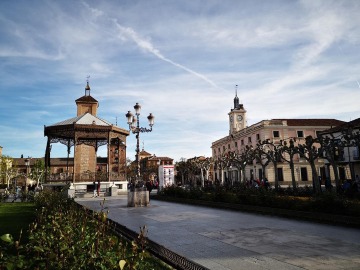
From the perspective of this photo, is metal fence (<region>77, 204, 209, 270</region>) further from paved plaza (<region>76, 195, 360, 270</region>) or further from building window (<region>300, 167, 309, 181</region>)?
building window (<region>300, 167, 309, 181</region>)

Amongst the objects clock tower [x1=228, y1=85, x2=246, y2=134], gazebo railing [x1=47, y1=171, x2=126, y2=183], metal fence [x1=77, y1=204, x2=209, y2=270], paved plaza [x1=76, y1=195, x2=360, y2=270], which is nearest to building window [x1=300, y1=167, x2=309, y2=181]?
clock tower [x1=228, y1=85, x2=246, y2=134]

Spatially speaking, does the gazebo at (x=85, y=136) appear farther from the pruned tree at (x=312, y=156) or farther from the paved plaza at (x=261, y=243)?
the paved plaza at (x=261, y=243)

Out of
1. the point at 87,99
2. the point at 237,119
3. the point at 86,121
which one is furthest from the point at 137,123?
the point at 237,119

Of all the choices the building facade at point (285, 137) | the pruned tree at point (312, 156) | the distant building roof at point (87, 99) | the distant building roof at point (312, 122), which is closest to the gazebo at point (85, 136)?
the pruned tree at point (312, 156)

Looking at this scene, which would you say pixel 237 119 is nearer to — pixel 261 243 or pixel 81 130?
pixel 81 130

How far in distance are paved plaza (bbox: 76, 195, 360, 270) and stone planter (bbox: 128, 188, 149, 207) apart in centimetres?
644

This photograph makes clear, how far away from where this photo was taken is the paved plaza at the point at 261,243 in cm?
494

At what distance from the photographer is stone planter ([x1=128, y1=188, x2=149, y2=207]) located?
1589 cm

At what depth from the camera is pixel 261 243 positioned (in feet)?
21.0

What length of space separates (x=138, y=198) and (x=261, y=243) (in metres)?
10.7

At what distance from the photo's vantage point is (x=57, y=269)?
2.76m

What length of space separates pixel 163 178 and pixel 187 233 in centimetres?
1850

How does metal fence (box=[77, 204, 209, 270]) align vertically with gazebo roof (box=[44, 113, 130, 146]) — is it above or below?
below

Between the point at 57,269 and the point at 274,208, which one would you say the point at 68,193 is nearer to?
the point at 274,208
